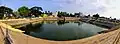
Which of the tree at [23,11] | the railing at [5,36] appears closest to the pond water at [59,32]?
the railing at [5,36]

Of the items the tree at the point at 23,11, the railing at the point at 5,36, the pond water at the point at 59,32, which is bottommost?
the pond water at the point at 59,32

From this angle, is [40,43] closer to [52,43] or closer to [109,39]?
[52,43]

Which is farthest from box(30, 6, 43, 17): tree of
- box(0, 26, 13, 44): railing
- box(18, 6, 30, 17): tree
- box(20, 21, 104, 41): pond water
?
box(0, 26, 13, 44): railing

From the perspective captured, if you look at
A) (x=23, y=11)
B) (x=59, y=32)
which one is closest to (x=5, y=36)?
(x=59, y=32)

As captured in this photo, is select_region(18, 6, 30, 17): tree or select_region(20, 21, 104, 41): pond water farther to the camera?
select_region(18, 6, 30, 17): tree

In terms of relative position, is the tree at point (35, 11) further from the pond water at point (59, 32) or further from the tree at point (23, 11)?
the pond water at point (59, 32)

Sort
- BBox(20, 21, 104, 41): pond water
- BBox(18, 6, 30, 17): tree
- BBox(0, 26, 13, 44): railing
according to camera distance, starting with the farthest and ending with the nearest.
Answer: BBox(18, 6, 30, 17): tree < BBox(20, 21, 104, 41): pond water < BBox(0, 26, 13, 44): railing

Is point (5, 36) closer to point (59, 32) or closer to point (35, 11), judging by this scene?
point (59, 32)

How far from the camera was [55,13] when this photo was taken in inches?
3760

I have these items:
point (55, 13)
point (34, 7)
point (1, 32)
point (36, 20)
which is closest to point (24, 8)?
point (36, 20)

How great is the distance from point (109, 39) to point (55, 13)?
90565mm

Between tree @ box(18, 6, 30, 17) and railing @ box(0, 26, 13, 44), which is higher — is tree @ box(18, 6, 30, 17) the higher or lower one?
the lower one

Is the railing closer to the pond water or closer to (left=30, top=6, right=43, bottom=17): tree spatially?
the pond water

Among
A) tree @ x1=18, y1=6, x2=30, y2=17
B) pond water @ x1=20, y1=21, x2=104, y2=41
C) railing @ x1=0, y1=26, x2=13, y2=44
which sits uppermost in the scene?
railing @ x1=0, y1=26, x2=13, y2=44
